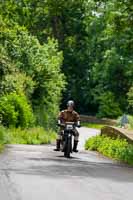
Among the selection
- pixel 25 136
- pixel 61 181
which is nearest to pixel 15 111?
pixel 25 136

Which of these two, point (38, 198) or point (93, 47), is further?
point (93, 47)

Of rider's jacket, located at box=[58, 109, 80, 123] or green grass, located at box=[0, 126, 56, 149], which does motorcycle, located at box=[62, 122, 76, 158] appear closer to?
rider's jacket, located at box=[58, 109, 80, 123]

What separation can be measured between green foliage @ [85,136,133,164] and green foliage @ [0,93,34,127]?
7.18 meters

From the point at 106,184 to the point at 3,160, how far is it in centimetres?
554

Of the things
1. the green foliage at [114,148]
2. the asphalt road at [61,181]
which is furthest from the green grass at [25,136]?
the asphalt road at [61,181]

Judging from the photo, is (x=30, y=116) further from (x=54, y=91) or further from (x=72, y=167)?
(x=72, y=167)

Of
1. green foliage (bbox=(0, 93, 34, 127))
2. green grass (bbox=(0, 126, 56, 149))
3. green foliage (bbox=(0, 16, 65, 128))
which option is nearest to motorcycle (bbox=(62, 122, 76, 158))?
green grass (bbox=(0, 126, 56, 149))

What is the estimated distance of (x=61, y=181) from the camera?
13.9 meters

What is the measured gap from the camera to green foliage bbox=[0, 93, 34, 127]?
37469mm

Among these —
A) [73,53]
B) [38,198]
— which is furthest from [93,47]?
[38,198]

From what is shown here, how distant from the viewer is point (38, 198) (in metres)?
11.3

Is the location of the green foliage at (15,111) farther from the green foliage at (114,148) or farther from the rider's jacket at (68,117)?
the rider's jacket at (68,117)

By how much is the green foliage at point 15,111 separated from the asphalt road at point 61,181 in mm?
18243

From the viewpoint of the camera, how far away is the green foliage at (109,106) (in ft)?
265
